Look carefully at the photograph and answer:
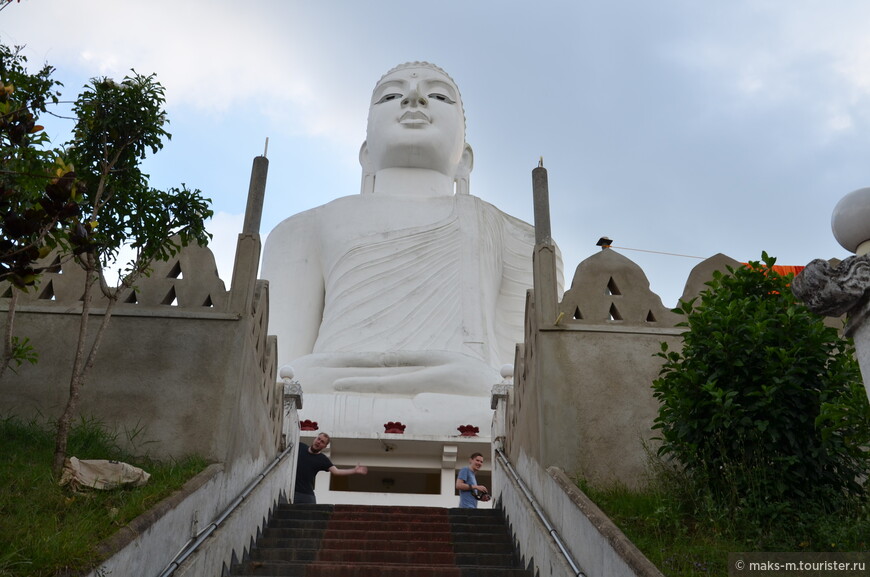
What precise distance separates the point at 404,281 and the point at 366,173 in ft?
13.9

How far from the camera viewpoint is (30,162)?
4.19 meters

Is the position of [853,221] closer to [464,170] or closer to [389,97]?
[389,97]

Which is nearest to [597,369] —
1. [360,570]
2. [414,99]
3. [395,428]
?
[360,570]

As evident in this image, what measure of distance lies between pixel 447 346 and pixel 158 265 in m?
6.73

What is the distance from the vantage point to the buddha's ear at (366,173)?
1641 centimetres

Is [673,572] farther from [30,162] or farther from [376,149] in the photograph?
[376,149]

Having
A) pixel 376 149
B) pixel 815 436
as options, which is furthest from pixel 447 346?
pixel 815 436

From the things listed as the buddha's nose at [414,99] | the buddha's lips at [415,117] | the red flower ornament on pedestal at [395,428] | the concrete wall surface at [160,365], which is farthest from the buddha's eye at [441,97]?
the concrete wall surface at [160,365]

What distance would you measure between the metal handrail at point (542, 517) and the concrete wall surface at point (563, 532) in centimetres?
1

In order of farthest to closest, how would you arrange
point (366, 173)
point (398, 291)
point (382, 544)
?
point (366, 173), point (398, 291), point (382, 544)

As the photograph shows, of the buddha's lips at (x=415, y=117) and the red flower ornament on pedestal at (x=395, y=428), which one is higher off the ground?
the buddha's lips at (x=415, y=117)

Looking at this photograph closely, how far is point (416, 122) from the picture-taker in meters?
15.7

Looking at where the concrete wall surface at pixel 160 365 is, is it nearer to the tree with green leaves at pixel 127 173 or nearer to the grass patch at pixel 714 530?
the tree with green leaves at pixel 127 173

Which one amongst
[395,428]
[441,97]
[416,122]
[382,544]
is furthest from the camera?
[441,97]
